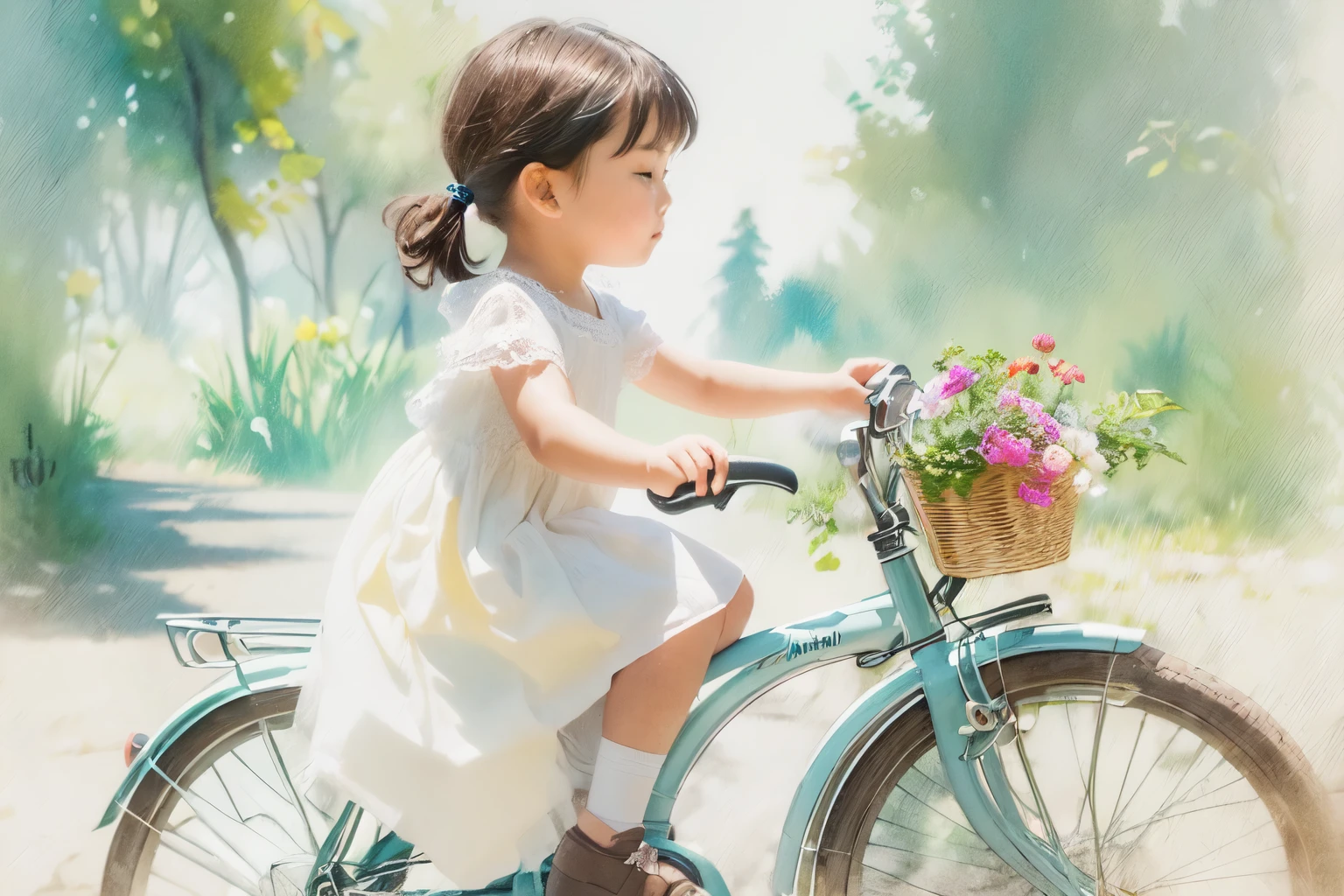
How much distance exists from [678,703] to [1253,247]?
4.35ft

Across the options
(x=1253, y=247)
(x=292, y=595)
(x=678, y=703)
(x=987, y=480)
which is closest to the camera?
(x=987, y=480)

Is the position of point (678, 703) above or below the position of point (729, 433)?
below

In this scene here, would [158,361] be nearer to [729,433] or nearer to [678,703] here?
[729,433]

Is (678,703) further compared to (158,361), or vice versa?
(158,361)

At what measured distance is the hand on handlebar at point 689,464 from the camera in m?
1.04

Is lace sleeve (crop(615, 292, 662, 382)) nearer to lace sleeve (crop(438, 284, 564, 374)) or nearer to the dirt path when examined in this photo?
lace sleeve (crop(438, 284, 564, 374))

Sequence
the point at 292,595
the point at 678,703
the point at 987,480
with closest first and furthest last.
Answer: the point at 987,480, the point at 678,703, the point at 292,595

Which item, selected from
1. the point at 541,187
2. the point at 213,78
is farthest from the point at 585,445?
the point at 213,78

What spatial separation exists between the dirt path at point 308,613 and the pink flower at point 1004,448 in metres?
0.82

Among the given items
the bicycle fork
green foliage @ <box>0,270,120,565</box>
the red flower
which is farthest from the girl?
green foliage @ <box>0,270,120,565</box>

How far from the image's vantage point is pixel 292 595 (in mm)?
1914

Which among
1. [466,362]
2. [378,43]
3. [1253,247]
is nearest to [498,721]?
[466,362]

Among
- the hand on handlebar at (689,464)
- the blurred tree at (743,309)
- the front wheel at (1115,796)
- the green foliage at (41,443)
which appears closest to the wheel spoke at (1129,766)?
the front wheel at (1115,796)

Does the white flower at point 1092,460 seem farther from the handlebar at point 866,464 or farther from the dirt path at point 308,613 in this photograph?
the dirt path at point 308,613
